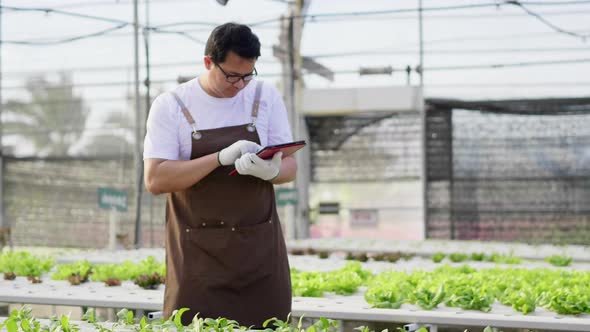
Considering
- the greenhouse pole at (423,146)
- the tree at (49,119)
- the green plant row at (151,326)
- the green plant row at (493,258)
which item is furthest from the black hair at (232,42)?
the tree at (49,119)

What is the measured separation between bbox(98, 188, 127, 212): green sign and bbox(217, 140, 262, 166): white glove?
527 cm

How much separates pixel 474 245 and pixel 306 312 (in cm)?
467

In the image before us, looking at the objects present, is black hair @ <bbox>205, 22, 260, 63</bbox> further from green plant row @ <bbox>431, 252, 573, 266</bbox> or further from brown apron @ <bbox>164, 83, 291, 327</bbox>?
green plant row @ <bbox>431, 252, 573, 266</bbox>

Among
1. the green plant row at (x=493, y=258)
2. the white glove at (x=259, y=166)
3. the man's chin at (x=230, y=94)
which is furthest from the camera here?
the green plant row at (x=493, y=258)

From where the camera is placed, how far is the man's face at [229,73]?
2.62m

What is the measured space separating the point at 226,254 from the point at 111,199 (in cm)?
538

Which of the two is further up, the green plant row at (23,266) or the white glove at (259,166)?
the white glove at (259,166)

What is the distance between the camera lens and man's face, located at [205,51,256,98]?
8.61ft

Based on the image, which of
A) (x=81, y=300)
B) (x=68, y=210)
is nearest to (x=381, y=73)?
(x=68, y=210)

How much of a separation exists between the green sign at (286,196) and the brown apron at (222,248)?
7.57 meters

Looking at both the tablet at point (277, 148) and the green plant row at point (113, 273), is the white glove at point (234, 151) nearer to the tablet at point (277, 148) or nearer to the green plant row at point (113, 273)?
the tablet at point (277, 148)

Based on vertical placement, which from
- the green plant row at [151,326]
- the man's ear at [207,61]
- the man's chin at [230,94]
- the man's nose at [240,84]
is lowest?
the green plant row at [151,326]

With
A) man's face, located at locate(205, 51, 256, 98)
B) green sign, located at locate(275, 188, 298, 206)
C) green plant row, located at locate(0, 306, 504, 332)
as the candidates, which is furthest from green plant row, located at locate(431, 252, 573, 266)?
green plant row, located at locate(0, 306, 504, 332)

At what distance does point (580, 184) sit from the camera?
1112 cm
